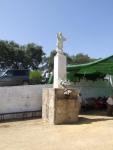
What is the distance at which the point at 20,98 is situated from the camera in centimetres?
1700

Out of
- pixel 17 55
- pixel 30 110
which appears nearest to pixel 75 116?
pixel 30 110

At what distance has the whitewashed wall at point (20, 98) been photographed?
16531 mm

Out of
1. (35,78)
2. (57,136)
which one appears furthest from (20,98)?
(35,78)

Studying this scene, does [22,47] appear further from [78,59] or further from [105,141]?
[105,141]

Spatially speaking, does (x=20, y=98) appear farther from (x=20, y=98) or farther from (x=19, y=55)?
(x=19, y=55)

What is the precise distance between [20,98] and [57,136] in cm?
622

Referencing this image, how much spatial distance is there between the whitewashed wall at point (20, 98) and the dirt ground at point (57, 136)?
210 centimetres

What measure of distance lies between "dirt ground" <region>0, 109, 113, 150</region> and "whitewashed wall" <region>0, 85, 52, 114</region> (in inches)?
82.7

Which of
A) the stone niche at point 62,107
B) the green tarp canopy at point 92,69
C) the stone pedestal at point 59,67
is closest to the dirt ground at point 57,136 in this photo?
the stone niche at point 62,107

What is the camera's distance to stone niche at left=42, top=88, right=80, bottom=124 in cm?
1393

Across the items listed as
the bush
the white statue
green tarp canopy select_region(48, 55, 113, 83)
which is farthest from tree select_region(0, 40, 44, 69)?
the white statue

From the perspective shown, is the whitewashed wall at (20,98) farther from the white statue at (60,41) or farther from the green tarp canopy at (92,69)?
the white statue at (60,41)

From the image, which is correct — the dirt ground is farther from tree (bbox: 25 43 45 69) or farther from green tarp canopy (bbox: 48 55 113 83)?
tree (bbox: 25 43 45 69)

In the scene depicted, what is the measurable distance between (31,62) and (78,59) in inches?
501
